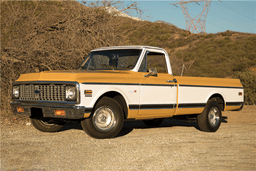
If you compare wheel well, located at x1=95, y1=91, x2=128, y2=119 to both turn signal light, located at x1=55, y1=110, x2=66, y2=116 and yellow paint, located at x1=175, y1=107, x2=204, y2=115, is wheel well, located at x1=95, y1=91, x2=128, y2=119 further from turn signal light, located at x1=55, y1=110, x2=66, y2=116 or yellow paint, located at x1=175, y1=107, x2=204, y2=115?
yellow paint, located at x1=175, y1=107, x2=204, y2=115

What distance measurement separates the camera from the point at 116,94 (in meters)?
6.36

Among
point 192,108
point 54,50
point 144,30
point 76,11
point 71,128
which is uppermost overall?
point 144,30

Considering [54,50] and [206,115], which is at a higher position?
[54,50]

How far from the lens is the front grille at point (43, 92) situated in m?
5.79

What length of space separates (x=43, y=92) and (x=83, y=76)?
→ 900mm

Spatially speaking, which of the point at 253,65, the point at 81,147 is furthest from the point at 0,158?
the point at 253,65

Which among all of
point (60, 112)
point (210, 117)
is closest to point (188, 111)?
point (210, 117)

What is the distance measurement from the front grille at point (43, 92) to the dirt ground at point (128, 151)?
2.84 ft

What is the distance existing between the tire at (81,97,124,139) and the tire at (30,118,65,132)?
1.32 meters

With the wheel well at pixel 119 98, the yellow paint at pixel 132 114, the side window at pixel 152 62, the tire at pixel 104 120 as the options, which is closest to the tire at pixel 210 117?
the side window at pixel 152 62

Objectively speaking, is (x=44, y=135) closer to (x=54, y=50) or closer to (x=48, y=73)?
(x=48, y=73)

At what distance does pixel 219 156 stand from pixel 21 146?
3557 mm

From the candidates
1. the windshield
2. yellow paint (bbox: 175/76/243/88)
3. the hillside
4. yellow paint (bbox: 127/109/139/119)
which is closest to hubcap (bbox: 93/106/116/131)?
yellow paint (bbox: 127/109/139/119)

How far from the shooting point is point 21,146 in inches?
228
